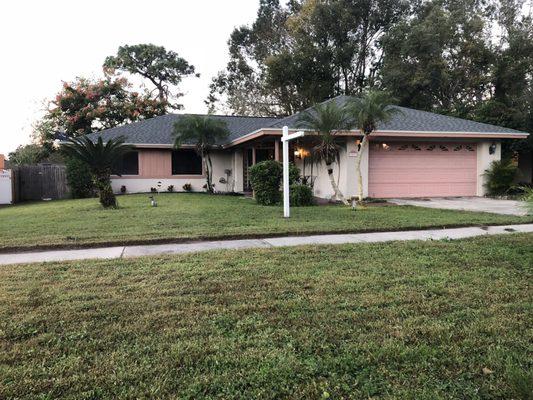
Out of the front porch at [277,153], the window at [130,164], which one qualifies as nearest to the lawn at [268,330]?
the front porch at [277,153]

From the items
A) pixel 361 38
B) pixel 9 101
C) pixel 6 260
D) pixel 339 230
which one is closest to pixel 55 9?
pixel 6 260

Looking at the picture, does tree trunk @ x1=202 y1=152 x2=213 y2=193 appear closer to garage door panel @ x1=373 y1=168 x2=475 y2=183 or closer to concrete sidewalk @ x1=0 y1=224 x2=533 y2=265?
garage door panel @ x1=373 y1=168 x2=475 y2=183

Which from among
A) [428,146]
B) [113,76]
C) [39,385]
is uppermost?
[113,76]

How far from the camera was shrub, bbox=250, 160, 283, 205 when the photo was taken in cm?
1237

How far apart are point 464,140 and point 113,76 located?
23864 millimetres

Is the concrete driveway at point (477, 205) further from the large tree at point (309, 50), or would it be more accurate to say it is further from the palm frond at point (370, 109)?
the large tree at point (309, 50)

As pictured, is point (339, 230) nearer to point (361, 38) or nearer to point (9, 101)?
point (361, 38)

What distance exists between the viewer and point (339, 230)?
740 cm

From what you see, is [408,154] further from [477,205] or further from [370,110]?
[370,110]

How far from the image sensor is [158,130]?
1978 centimetres

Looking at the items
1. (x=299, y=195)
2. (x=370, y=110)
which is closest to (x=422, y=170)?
(x=370, y=110)

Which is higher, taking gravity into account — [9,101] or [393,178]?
[9,101]

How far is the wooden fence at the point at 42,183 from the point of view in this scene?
18.2 m

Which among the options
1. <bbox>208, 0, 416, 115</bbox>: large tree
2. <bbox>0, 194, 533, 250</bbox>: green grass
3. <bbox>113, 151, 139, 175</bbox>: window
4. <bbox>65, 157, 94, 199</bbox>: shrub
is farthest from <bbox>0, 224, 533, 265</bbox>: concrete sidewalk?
<bbox>208, 0, 416, 115</bbox>: large tree
